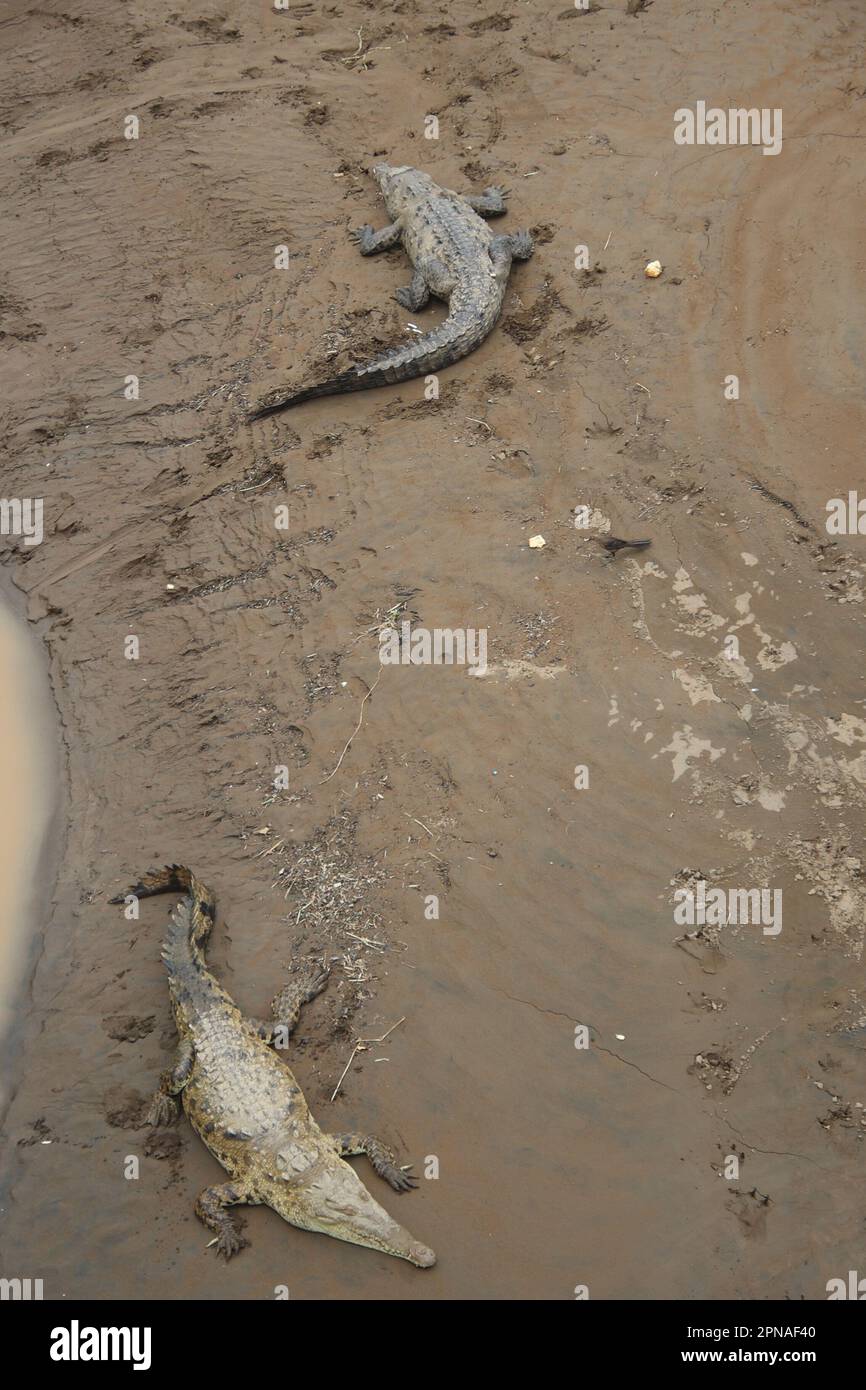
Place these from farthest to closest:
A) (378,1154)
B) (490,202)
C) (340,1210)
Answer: (490,202)
(378,1154)
(340,1210)

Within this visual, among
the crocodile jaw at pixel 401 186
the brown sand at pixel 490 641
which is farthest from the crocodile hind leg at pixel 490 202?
the crocodile jaw at pixel 401 186

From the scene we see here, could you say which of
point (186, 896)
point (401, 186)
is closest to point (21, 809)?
point (186, 896)

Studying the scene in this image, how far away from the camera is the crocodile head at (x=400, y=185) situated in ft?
29.1

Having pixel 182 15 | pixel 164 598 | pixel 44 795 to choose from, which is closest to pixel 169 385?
pixel 164 598

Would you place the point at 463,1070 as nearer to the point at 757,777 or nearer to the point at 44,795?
the point at 757,777

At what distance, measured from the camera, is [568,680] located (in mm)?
6137

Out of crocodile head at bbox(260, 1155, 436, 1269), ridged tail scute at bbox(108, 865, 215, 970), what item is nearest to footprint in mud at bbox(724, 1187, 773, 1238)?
crocodile head at bbox(260, 1155, 436, 1269)

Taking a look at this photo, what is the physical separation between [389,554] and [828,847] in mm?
3310

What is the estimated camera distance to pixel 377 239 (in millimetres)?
8906

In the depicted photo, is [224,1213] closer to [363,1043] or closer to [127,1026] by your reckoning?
[363,1043]

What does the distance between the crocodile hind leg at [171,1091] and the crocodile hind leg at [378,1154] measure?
83 cm

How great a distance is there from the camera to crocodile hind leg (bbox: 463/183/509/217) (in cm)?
881

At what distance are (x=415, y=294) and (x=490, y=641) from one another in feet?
11.9

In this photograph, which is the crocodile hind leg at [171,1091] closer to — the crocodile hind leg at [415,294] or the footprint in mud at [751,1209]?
the footprint in mud at [751,1209]
